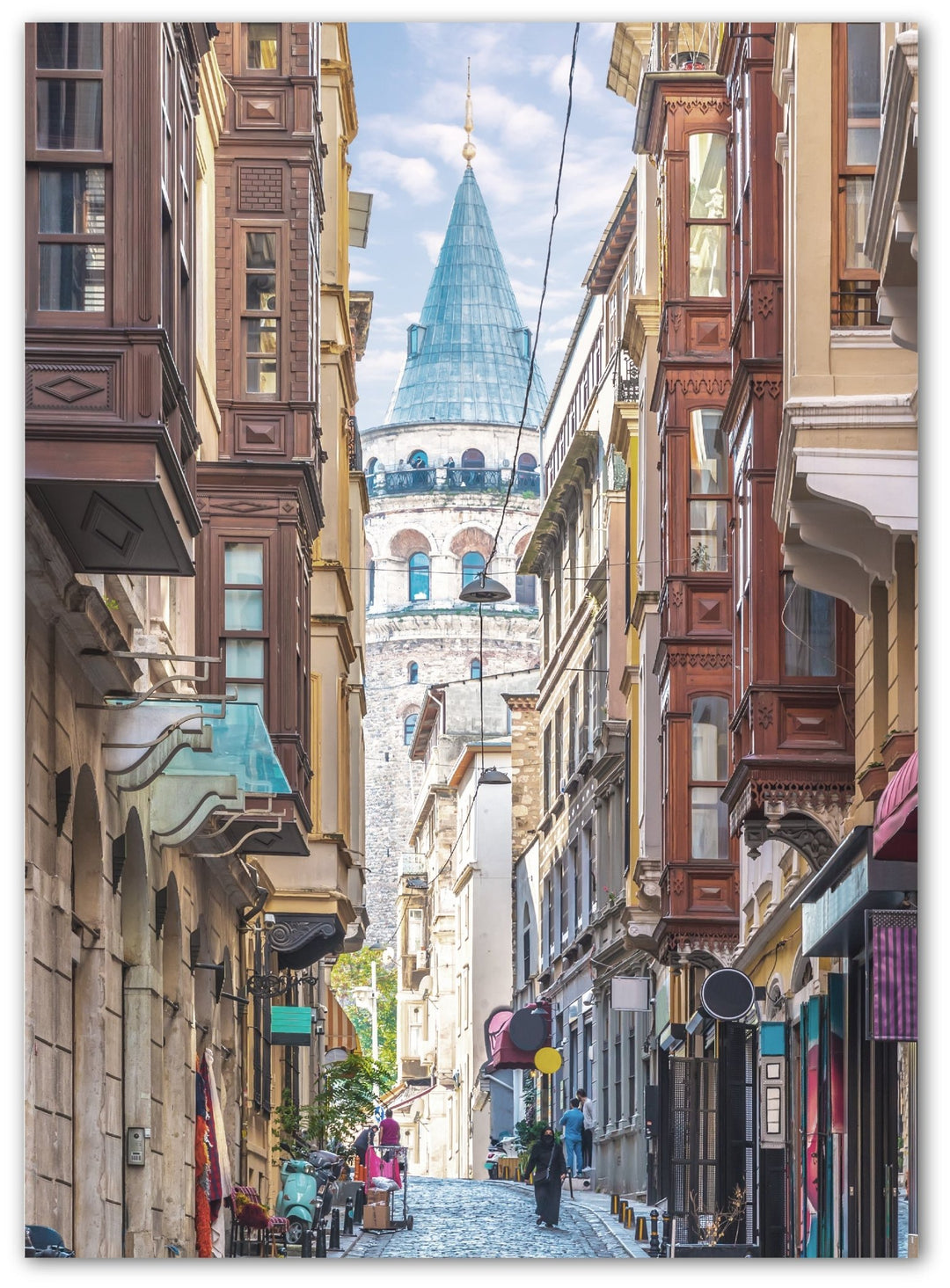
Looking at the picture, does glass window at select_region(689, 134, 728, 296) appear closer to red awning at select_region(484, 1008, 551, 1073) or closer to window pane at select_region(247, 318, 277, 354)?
window pane at select_region(247, 318, 277, 354)

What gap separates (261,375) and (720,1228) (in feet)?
26.7

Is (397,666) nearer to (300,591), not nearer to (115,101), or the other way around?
(300,591)

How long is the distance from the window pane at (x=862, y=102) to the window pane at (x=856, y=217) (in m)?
0.12

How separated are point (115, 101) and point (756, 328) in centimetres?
629

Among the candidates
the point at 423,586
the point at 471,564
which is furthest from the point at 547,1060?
the point at 423,586

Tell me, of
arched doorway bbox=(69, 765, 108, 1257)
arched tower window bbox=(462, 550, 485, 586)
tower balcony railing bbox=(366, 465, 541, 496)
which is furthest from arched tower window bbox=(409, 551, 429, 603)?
arched doorway bbox=(69, 765, 108, 1257)

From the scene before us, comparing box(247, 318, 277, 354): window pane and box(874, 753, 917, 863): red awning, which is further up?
box(247, 318, 277, 354): window pane

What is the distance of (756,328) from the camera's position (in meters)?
17.4

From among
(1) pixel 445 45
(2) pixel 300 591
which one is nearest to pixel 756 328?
(1) pixel 445 45

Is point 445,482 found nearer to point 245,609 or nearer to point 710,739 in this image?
point 710,739

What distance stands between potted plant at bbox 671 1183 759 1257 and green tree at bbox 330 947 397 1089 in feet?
248

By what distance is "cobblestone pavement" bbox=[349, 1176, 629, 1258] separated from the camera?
16.2 meters

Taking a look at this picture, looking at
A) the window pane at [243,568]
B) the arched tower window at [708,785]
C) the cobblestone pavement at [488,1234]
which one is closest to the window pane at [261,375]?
the window pane at [243,568]

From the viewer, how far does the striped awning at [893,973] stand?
1180 cm
